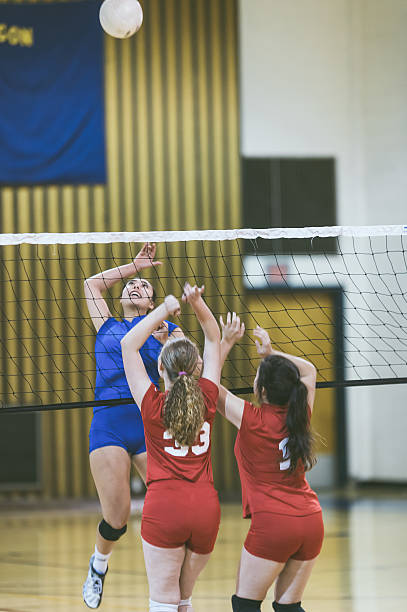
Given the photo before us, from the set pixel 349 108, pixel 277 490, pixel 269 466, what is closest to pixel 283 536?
pixel 277 490

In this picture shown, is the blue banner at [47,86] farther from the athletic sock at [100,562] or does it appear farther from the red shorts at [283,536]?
the red shorts at [283,536]

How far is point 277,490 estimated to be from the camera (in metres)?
3.71

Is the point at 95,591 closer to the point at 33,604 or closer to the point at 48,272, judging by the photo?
the point at 33,604

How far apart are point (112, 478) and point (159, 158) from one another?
292 inches

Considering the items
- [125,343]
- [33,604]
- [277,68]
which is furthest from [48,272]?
[125,343]

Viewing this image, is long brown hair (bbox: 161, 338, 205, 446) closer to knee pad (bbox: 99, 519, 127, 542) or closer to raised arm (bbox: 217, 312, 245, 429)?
raised arm (bbox: 217, 312, 245, 429)

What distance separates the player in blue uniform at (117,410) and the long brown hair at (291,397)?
1.28 m

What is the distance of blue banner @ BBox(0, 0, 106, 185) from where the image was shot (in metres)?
10.9

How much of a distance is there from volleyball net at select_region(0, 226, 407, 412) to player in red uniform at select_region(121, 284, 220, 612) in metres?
6.70

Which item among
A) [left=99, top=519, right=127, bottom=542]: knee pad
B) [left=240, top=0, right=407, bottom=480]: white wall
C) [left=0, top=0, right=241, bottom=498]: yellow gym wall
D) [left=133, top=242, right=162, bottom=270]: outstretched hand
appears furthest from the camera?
[left=240, top=0, right=407, bottom=480]: white wall

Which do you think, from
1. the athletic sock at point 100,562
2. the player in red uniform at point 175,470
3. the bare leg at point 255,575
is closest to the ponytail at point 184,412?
the player in red uniform at point 175,470

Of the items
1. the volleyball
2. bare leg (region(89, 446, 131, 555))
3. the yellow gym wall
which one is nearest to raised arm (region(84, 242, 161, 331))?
bare leg (region(89, 446, 131, 555))

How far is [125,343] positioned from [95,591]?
7.63ft

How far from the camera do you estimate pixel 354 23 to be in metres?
12.1
